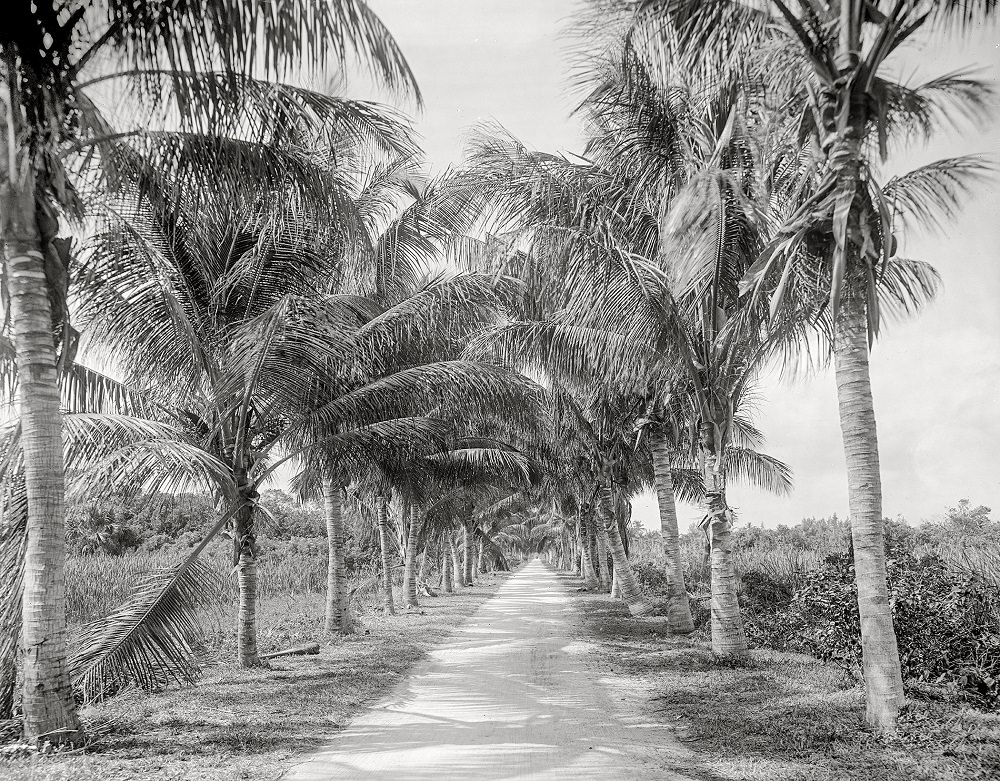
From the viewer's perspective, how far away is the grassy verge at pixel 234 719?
18.1 feet

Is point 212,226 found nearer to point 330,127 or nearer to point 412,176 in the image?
point 330,127

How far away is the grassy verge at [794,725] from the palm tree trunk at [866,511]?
0.90 ft

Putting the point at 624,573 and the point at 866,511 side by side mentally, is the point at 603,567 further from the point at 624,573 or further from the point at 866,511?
the point at 866,511

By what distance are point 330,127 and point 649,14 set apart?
3068 millimetres

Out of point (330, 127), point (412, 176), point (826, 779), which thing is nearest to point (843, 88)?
point (330, 127)

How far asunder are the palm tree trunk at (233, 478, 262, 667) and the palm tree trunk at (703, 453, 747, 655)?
21.1 ft

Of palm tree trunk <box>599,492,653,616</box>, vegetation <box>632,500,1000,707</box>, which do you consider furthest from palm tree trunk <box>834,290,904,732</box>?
palm tree trunk <box>599,492,653,616</box>

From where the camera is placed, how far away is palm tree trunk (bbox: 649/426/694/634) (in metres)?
13.6

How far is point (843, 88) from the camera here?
238 inches

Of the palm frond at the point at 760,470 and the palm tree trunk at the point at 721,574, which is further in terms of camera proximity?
the palm frond at the point at 760,470

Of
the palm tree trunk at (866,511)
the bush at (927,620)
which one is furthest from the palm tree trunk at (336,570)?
the palm tree trunk at (866,511)

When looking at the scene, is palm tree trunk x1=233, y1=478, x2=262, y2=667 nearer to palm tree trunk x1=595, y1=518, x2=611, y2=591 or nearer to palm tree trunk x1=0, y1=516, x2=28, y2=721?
palm tree trunk x1=0, y1=516, x2=28, y2=721

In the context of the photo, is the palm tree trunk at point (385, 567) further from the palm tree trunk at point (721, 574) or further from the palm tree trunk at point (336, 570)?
the palm tree trunk at point (721, 574)

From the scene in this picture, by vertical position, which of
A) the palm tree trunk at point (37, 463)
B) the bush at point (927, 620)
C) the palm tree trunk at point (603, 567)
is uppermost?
the palm tree trunk at point (37, 463)
